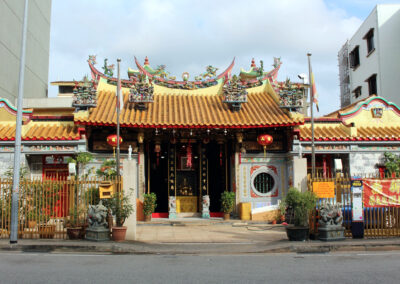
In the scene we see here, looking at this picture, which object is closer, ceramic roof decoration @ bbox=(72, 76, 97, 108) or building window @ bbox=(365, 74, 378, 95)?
ceramic roof decoration @ bbox=(72, 76, 97, 108)

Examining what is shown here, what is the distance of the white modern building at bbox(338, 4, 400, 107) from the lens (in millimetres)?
→ 27031

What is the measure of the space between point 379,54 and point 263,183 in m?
15.6

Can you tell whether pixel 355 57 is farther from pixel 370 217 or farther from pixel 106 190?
pixel 106 190

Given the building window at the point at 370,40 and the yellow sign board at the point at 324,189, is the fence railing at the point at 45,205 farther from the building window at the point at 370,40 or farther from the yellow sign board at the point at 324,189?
the building window at the point at 370,40

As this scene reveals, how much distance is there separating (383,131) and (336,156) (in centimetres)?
242

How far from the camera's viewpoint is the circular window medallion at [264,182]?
1784 centimetres

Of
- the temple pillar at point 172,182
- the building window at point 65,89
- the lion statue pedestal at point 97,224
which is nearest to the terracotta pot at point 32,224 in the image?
the lion statue pedestal at point 97,224

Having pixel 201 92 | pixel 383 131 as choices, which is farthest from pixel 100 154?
pixel 383 131

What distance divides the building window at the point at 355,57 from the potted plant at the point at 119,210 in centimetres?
2584

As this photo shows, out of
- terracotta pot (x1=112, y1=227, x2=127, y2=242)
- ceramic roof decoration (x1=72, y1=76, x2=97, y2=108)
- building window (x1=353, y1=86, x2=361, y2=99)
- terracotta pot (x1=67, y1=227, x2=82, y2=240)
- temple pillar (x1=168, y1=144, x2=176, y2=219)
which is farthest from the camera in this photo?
building window (x1=353, y1=86, x2=361, y2=99)

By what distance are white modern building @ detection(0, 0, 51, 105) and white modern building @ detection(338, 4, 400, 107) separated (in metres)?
22.8

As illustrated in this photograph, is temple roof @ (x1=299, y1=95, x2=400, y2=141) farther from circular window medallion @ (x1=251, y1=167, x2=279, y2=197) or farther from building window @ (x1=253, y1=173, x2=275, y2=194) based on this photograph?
building window @ (x1=253, y1=173, x2=275, y2=194)

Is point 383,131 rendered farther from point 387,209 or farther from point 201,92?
point 201,92

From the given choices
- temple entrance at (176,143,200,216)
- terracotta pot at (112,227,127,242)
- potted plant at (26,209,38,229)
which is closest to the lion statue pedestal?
terracotta pot at (112,227,127,242)
